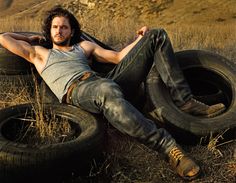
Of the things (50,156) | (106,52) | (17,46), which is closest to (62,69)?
(17,46)

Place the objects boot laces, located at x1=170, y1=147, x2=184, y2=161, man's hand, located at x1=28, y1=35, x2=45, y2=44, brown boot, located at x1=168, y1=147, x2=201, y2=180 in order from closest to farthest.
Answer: brown boot, located at x1=168, y1=147, x2=201, y2=180, boot laces, located at x1=170, y1=147, x2=184, y2=161, man's hand, located at x1=28, y1=35, x2=45, y2=44

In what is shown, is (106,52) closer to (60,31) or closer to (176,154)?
(60,31)

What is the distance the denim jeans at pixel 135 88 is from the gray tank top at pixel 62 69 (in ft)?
0.66

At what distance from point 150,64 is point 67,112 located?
1.20 metres

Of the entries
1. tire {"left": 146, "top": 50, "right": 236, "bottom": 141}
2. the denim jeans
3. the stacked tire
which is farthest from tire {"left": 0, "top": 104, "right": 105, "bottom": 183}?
tire {"left": 146, "top": 50, "right": 236, "bottom": 141}

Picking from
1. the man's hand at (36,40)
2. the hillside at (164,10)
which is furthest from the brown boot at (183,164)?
the hillside at (164,10)

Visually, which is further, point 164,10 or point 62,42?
point 164,10

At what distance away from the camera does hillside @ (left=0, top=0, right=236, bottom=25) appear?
89.0 feet

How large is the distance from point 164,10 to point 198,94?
87.3 ft

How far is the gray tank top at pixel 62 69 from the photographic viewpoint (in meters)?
4.37

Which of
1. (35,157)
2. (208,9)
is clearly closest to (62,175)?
(35,157)

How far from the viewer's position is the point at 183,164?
11.3 ft

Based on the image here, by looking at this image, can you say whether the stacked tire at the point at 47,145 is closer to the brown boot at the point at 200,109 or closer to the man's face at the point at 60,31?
the man's face at the point at 60,31

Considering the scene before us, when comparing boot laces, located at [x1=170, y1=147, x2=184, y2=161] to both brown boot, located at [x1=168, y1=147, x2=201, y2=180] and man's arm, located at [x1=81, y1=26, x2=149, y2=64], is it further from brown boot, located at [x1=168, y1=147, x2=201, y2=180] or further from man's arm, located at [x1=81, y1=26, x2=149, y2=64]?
man's arm, located at [x1=81, y1=26, x2=149, y2=64]
